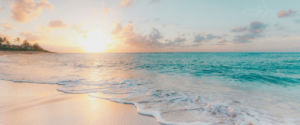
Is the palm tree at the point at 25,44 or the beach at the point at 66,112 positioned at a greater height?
the palm tree at the point at 25,44

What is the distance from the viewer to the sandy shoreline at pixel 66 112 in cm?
363

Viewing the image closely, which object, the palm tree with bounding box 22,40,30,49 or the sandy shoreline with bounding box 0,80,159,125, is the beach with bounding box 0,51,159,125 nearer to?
the sandy shoreline with bounding box 0,80,159,125

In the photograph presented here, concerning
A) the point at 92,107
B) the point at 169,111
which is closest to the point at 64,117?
the point at 92,107

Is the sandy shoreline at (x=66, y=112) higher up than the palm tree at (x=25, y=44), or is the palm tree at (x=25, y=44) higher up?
the palm tree at (x=25, y=44)

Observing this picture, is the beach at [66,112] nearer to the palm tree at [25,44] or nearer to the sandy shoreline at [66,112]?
the sandy shoreline at [66,112]

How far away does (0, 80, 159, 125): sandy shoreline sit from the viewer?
143 inches

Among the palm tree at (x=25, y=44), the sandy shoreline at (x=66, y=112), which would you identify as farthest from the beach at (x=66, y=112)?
the palm tree at (x=25, y=44)

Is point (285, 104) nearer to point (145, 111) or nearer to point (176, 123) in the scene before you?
point (176, 123)

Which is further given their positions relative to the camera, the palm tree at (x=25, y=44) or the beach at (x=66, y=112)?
the palm tree at (x=25, y=44)

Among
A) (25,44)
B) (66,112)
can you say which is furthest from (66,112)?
(25,44)

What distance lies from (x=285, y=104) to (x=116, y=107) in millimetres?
6572

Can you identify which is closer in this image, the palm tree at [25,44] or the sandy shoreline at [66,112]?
the sandy shoreline at [66,112]

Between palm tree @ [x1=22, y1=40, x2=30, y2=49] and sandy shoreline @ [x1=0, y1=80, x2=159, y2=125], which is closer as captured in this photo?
sandy shoreline @ [x1=0, y1=80, x2=159, y2=125]

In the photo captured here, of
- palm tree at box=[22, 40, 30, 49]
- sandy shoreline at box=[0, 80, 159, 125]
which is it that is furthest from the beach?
palm tree at box=[22, 40, 30, 49]
